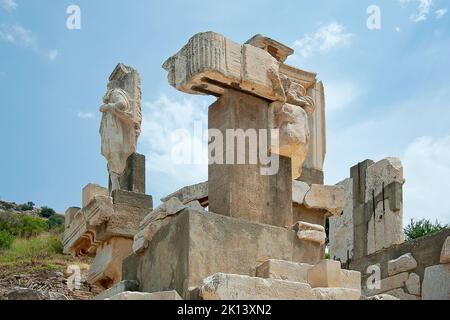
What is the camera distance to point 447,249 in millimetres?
8008

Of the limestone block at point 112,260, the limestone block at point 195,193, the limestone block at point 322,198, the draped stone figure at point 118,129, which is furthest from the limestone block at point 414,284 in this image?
the draped stone figure at point 118,129

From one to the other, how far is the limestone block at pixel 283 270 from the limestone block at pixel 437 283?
2.78 meters

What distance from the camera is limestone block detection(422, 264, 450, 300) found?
26.8 ft

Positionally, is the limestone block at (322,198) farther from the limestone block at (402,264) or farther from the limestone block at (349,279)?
the limestone block at (349,279)

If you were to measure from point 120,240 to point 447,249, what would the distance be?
10.7ft

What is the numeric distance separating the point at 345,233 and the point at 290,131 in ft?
19.1

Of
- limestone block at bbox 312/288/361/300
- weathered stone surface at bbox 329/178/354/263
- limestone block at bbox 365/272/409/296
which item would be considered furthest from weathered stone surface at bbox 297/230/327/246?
weathered stone surface at bbox 329/178/354/263

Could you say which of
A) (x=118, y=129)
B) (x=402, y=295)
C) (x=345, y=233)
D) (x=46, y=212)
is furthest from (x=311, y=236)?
(x=46, y=212)

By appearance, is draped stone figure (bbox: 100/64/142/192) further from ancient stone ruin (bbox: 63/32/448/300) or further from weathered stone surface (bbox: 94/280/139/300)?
weathered stone surface (bbox: 94/280/139/300)
